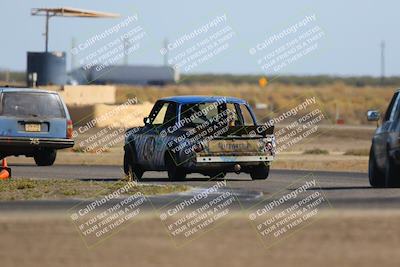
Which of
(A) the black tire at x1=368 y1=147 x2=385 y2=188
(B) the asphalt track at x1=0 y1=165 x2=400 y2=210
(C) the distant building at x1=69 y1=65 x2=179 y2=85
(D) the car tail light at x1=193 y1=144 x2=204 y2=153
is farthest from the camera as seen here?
(C) the distant building at x1=69 y1=65 x2=179 y2=85

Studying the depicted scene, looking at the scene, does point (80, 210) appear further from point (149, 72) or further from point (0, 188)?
point (149, 72)

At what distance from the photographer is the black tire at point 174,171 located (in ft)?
86.2

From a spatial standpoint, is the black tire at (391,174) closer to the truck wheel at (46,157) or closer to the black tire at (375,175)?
the black tire at (375,175)

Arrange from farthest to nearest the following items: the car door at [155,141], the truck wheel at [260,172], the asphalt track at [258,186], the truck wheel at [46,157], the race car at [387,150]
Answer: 1. the truck wheel at [46,157]
2. the truck wheel at [260,172]
3. the car door at [155,141]
4. the race car at [387,150]
5. the asphalt track at [258,186]

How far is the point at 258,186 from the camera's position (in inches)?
984

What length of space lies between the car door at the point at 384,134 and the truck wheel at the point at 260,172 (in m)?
3.83

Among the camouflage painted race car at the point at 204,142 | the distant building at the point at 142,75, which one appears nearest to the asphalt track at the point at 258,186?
the camouflage painted race car at the point at 204,142

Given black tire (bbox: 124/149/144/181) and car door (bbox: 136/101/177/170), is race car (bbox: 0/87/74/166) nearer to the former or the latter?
black tire (bbox: 124/149/144/181)

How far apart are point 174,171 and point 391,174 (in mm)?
5060

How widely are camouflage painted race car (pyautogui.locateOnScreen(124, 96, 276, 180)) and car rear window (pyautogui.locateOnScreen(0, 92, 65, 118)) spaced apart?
9.98 ft

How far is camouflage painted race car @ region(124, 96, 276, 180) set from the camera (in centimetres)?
2594

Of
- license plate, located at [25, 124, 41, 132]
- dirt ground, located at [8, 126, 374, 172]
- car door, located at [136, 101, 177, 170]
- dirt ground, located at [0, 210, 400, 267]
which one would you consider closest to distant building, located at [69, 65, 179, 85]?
dirt ground, located at [8, 126, 374, 172]

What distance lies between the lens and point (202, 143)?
25875 mm

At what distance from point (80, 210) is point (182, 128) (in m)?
7.56
